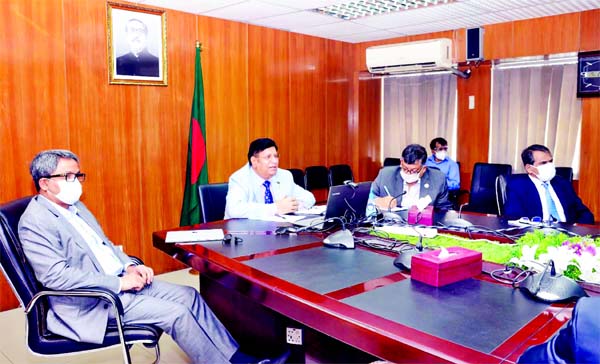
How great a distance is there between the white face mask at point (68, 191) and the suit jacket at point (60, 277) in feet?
0.44

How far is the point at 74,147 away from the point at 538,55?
15.8 ft

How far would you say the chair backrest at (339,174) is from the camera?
629cm

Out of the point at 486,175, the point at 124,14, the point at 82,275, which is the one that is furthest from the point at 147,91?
the point at 486,175

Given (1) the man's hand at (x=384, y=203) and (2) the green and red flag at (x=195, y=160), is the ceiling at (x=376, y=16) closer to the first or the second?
(2) the green and red flag at (x=195, y=160)

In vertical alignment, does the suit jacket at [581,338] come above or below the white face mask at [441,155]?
below

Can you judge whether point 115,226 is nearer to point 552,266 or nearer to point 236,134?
point 236,134

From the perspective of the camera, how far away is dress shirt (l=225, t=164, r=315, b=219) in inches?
130

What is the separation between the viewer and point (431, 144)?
5992mm

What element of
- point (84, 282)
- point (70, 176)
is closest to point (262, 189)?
point (70, 176)

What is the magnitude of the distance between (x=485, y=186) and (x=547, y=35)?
68.9 inches

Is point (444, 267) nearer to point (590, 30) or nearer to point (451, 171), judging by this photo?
point (451, 171)

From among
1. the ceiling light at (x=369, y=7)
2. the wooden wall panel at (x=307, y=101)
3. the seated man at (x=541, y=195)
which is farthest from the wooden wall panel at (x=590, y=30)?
the wooden wall panel at (x=307, y=101)

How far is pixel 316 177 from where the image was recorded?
20.6ft

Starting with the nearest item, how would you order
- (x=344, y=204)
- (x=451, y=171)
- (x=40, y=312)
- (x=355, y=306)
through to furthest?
(x=355, y=306) → (x=40, y=312) → (x=344, y=204) → (x=451, y=171)
